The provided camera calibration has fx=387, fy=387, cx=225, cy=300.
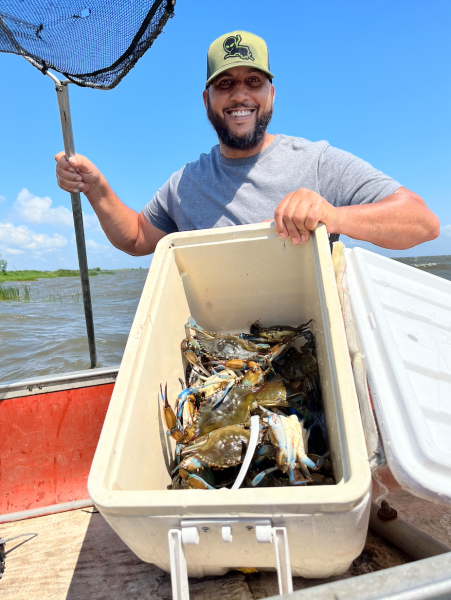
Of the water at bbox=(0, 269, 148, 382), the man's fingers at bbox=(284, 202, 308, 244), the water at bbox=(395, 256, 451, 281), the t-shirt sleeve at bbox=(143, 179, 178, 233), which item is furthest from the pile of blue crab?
the water at bbox=(395, 256, 451, 281)

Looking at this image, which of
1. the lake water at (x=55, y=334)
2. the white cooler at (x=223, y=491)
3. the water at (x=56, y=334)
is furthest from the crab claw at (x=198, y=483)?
the lake water at (x=55, y=334)

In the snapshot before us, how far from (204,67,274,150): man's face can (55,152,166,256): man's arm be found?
2.80 feet

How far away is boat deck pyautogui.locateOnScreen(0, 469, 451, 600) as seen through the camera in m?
1.37

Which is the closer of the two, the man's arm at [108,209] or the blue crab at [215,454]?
the blue crab at [215,454]

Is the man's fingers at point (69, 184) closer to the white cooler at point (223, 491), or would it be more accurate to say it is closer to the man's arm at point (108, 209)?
the man's arm at point (108, 209)

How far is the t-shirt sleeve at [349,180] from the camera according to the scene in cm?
207

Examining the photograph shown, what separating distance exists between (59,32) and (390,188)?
6.74 ft

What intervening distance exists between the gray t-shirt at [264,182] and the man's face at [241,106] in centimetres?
13

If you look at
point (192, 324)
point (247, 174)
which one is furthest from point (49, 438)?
point (247, 174)

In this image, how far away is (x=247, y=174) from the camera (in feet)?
7.91

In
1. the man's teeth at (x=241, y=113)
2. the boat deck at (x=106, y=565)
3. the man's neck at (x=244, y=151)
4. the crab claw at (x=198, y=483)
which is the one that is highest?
the man's teeth at (x=241, y=113)

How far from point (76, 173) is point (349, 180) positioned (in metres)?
1.61

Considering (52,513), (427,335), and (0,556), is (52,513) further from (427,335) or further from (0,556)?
(427,335)

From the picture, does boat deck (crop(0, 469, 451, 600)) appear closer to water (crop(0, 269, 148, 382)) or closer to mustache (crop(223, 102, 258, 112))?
water (crop(0, 269, 148, 382))
